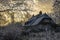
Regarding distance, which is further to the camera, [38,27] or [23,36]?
[38,27]

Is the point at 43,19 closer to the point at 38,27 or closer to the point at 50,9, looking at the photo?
the point at 38,27

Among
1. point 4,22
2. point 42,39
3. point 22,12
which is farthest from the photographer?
point 22,12

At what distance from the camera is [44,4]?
1366 centimetres

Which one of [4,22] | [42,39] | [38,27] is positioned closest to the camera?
[42,39]

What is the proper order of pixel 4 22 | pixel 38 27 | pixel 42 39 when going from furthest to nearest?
pixel 4 22 → pixel 38 27 → pixel 42 39

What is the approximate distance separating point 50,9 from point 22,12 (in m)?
1.73

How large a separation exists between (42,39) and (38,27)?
2.67 feet

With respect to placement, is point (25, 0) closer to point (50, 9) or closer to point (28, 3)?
point (28, 3)

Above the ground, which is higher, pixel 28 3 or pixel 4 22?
pixel 28 3

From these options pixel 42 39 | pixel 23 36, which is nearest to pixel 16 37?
pixel 23 36

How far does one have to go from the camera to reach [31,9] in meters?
13.7

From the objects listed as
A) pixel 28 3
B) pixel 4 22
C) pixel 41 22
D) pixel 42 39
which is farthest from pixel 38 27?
pixel 28 3

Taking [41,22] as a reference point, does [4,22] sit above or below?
below

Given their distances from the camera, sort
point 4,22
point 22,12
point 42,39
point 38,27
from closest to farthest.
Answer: point 42,39 < point 38,27 < point 4,22 < point 22,12
